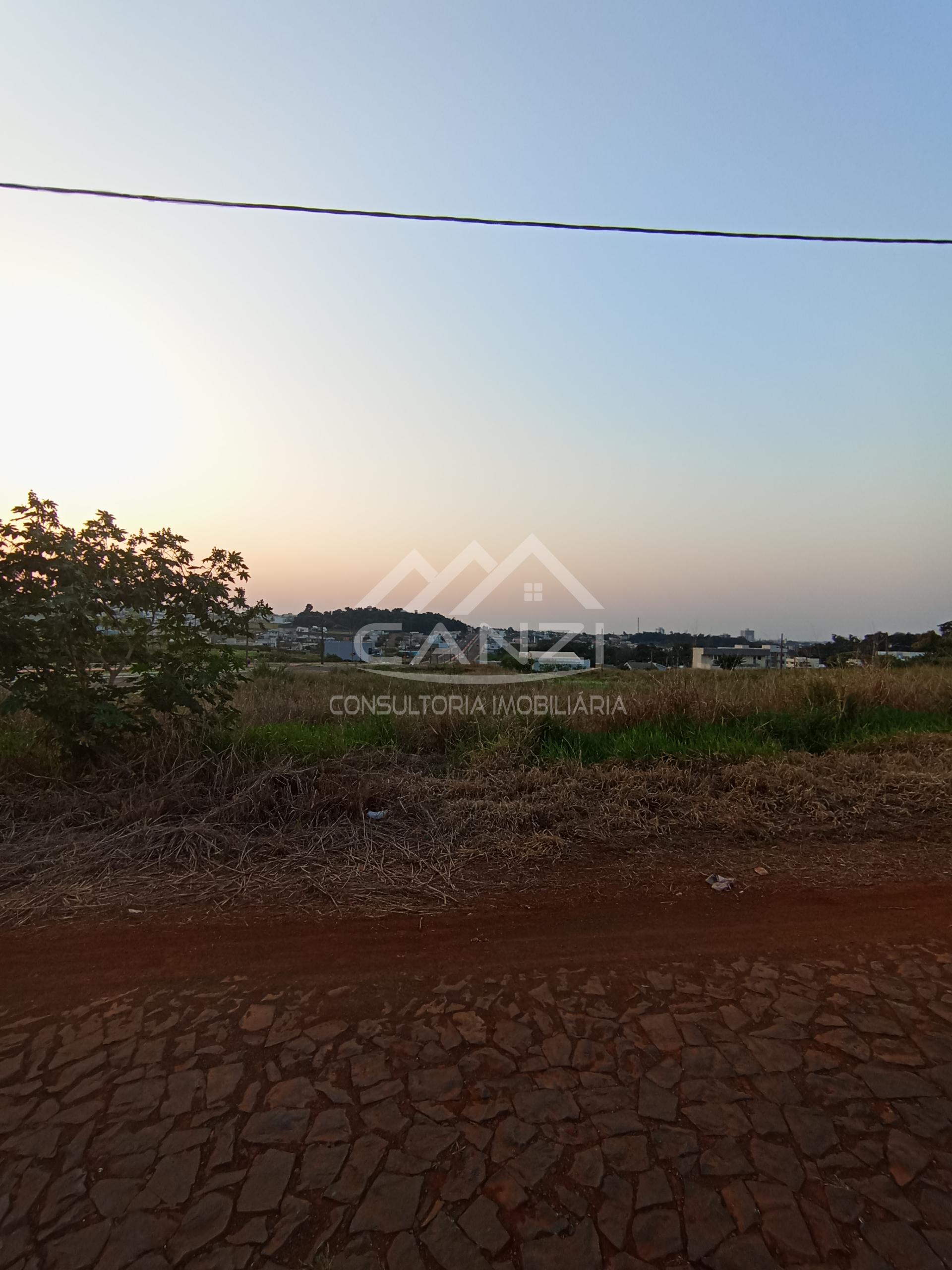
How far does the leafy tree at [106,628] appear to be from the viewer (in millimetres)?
4551

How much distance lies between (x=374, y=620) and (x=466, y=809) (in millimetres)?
9153

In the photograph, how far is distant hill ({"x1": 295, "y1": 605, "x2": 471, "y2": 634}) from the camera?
40.8 feet

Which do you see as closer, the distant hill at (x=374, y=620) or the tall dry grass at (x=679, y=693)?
the tall dry grass at (x=679, y=693)

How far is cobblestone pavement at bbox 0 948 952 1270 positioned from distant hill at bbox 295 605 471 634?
9.32 m

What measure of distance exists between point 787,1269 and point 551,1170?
1.96 ft

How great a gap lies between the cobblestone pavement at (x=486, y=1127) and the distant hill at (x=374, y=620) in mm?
9322

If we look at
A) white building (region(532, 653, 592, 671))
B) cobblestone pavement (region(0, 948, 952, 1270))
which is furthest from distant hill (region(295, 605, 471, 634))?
cobblestone pavement (region(0, 948, 952, 1270))

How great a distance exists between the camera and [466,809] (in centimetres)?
465

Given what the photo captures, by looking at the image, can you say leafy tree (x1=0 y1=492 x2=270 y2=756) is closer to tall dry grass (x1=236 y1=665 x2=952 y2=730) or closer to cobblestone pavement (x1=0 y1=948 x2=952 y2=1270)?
tall dry grass (x1=236 y1=665 x2=952 y2=730)

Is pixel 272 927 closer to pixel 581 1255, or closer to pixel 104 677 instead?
pixel 581 1255

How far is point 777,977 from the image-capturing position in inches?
108

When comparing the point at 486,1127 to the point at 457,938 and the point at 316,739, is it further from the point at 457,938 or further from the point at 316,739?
the point at 316,739

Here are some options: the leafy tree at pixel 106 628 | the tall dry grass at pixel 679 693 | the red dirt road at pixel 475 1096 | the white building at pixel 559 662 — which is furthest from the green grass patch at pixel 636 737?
the white building at pixel 559 662

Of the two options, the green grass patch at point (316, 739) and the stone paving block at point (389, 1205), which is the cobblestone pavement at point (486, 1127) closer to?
the stone paving block at point (389, 1205)
